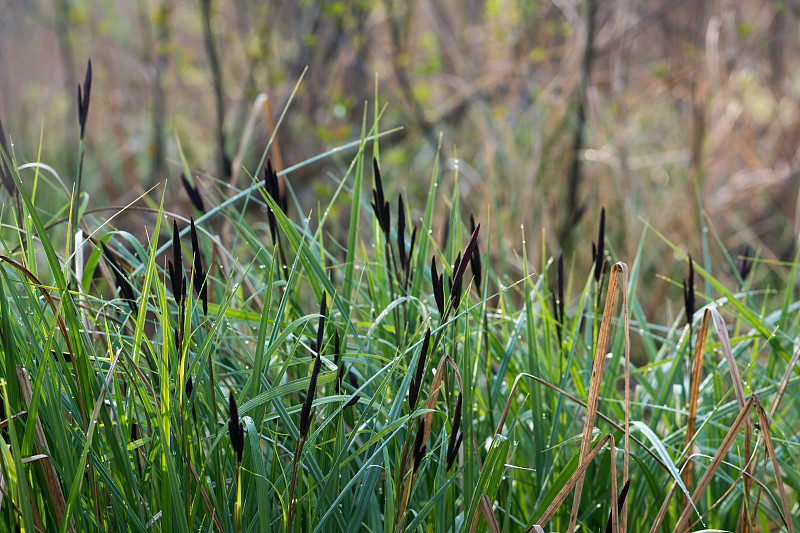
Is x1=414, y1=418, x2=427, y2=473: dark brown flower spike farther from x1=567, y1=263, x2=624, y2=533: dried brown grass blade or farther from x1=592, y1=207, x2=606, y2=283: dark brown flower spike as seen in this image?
x1=592, y1=207, x2=606, y2=283: dark brown flower spike

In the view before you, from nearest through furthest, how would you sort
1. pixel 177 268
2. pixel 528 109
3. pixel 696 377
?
1. pixel 177 268
2. pixel 696 377
3. pixel 528 109

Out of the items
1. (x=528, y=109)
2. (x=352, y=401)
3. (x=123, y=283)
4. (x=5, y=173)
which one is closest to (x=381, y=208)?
(x=352, y=401)

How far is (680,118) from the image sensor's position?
5219mm

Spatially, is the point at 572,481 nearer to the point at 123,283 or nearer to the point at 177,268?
the point at 177,268

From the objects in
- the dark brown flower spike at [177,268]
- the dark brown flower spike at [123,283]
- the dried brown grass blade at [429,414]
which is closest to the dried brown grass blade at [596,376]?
the dried brown grass blade at [429,414]

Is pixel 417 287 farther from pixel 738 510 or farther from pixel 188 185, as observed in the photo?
pixel 738 510

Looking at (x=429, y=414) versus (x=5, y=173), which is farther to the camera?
(x=5, y=173)

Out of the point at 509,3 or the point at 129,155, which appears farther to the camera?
the point at 129,155

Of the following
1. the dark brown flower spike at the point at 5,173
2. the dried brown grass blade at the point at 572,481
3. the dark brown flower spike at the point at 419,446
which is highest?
the dark brown flower spike at the point at 5,173

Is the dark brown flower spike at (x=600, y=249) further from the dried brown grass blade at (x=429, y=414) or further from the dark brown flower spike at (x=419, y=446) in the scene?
the dark brown flower spike at (x=419, y=446)

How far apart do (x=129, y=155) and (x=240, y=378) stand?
4.34m

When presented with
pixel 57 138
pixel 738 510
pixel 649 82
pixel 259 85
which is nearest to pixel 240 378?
pixel 738 510

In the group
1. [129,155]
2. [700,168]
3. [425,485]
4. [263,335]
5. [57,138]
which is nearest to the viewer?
[263,335]

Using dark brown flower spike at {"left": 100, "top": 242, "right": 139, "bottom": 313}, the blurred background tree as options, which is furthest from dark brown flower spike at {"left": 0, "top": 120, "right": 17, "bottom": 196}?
the blurred background tree
